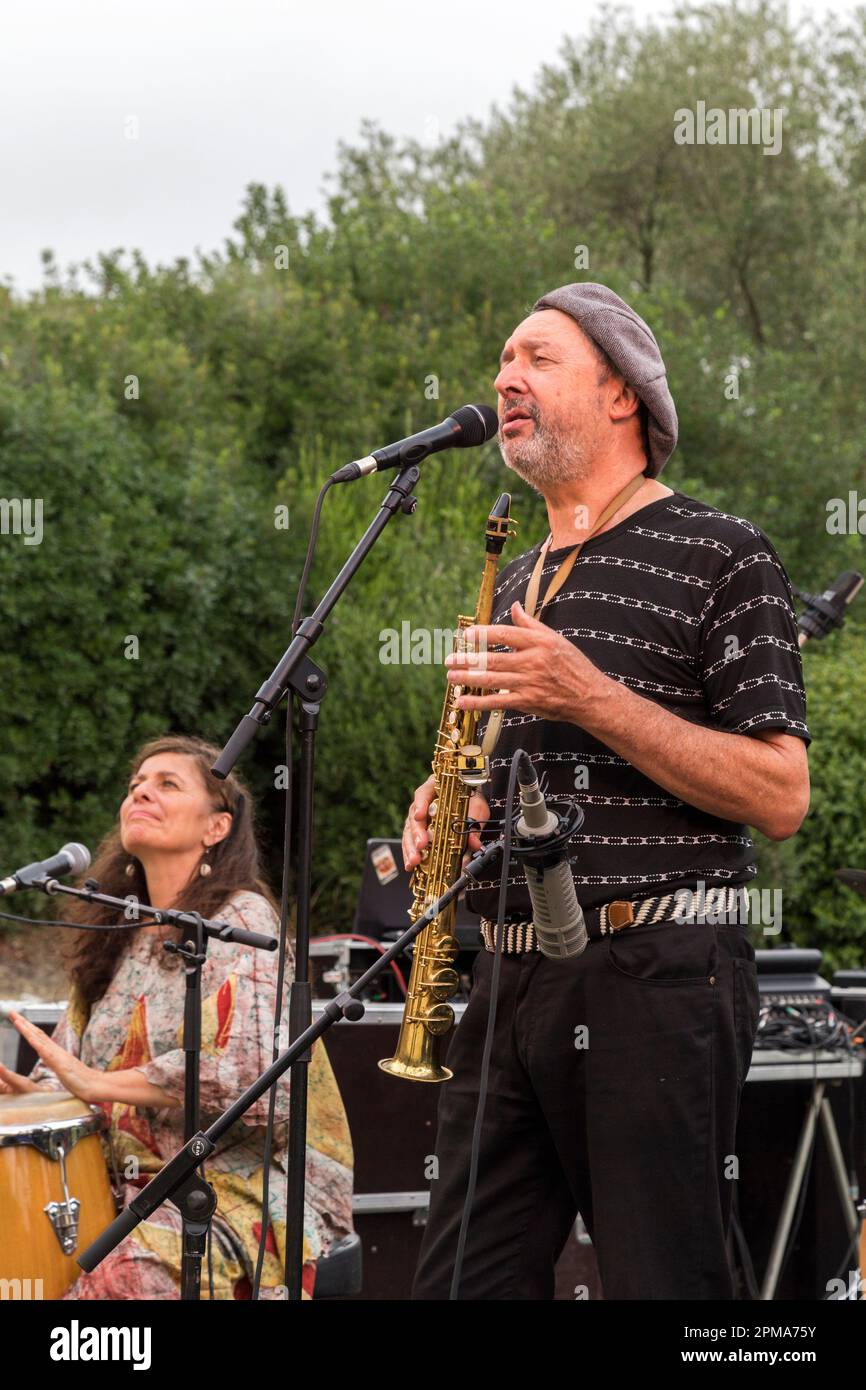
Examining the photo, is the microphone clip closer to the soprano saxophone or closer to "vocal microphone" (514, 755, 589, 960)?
"vocal microphone" (514, 755, 589, 960)

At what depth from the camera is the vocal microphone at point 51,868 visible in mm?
2811

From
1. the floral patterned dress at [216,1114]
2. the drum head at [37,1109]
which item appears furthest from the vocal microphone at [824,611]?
the drum head at [37,1109]

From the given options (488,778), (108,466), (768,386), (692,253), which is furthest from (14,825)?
(692,253)

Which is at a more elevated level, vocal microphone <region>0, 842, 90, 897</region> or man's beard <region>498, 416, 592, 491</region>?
man's beard <region>498, 416, 592, 491</region>

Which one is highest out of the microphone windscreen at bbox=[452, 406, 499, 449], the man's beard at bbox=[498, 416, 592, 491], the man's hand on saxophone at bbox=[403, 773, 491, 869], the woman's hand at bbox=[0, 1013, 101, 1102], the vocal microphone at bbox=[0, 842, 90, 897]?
the microphone windscreen at bbox=[452, 406, 499, 449]

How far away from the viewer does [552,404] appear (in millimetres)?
2996

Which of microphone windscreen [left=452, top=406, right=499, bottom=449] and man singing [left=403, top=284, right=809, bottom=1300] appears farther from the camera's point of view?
microphone windscreen [left=452, top=406, right=499, bottom=449]

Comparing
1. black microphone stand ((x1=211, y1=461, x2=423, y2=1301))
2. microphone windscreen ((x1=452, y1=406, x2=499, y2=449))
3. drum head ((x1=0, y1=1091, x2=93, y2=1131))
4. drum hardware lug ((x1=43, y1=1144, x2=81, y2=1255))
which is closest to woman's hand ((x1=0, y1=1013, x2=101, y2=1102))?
drum head ((x1=0, y1=1091, x2=93, y2=1131))

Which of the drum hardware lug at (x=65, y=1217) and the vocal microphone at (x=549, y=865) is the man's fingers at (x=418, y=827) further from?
the drum hardware lug at (x=65, y=1217)

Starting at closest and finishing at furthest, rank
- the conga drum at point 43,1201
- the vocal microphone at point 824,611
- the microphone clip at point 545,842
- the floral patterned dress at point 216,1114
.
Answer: the microphone clip at point 545,842 < the conga drum at point 43,1201 < the floral patterned dress at point 216,1114 < the vocal microphone at point 824,611

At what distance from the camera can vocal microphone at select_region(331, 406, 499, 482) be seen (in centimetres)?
292
